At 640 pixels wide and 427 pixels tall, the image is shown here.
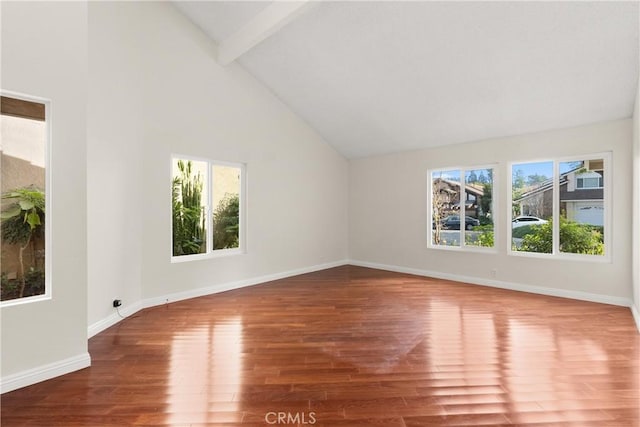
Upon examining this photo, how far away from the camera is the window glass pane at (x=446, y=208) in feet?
18.7

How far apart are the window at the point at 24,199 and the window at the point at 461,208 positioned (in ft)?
18.2

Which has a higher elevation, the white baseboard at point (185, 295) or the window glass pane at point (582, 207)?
Result: the window glass pane at point (582, 207)

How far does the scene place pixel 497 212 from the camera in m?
5.13

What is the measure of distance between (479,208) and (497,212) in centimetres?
32

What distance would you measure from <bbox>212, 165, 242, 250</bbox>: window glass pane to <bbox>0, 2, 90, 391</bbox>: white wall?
7.72ft

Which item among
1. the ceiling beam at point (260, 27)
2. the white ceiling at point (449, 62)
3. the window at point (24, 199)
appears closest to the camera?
the window at point (24, 199)

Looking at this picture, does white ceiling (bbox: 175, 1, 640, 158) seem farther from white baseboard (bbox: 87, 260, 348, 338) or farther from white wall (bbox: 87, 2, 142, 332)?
white baseboard (bbox: 87, 260, 348, 338)

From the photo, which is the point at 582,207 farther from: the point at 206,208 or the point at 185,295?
the point at 185,295

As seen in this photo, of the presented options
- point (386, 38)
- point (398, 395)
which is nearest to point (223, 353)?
point (398, 395)

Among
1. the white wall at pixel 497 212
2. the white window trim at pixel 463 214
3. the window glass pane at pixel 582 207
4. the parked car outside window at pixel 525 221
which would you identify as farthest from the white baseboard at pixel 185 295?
the window glass pane at pixel 582 207

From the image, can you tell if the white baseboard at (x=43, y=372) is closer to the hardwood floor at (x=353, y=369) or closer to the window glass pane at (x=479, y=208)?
the hardwood floor at (x=353, y=369)

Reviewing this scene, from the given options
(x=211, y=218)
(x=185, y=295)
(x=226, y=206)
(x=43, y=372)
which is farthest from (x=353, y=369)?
(x=226, y=206)

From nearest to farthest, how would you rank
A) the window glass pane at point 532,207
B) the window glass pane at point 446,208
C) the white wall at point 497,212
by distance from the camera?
the white wall at point 497,212
the window glass pane at point 532,207
the window glass pane at point 446,208

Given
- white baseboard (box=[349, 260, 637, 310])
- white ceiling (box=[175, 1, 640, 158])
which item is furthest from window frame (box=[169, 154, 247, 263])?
white baseboard (box=[349, 260, 637, 310])
